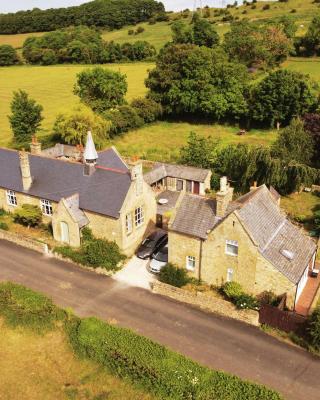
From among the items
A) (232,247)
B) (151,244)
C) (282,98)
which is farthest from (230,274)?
(282,98)

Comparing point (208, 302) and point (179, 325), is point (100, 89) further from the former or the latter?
point (179, 325)

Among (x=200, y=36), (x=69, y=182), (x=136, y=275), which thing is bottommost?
(x=136, y=275)

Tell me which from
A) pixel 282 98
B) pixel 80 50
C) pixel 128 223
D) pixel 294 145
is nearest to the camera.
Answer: pixel 128 223

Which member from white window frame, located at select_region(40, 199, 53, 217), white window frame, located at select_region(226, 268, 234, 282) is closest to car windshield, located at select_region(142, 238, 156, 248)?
white window frame, located at select_region(226, 268, 234, 282)

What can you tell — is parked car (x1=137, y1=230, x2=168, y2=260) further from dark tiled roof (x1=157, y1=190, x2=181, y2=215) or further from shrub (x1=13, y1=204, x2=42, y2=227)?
shrub (x1=13, y1=204, x2=42, y2=227)

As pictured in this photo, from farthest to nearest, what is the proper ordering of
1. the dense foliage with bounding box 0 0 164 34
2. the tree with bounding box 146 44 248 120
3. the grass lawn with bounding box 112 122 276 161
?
the dense foliage with bounding box 0 0 164 34 < the tree with bounding box 146 44 248 120 < the grass lawn with bounding box 112 122 276 161

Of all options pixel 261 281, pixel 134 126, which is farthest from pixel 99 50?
pixel 261 281
